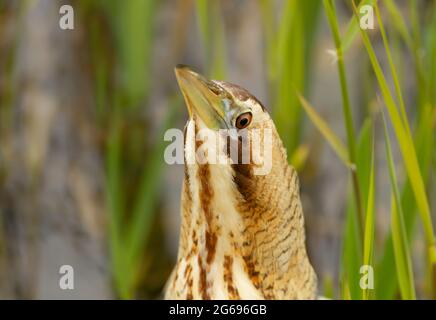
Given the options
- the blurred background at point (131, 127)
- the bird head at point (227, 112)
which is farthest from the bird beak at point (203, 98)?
the blurred background at point (131, 127)

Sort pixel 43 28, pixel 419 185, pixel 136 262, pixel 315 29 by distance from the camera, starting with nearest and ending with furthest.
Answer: pixel 419 185, pixel 315 29, pixel 136 262, pixel 43 28

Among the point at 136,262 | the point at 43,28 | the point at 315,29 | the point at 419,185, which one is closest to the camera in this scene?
the point at 419,185

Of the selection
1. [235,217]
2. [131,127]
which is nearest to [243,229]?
[235,217]

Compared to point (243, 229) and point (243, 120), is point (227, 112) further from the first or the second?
point (243, 229)

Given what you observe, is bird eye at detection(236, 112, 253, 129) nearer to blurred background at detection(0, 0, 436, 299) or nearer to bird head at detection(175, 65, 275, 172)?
bird head at detection(175, 65, 275, 172)

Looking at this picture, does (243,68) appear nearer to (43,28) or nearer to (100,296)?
(43,28)

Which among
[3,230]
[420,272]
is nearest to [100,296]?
[3,230]

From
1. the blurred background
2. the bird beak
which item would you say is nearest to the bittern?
the bird beak
